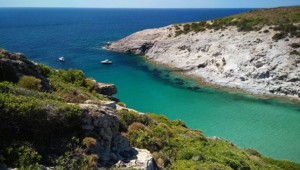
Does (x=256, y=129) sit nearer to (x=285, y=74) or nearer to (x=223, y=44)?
(x=285, y=74)

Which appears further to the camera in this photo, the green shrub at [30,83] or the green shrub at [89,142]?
the green shrub at [30,83]

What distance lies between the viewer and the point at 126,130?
57.4ft

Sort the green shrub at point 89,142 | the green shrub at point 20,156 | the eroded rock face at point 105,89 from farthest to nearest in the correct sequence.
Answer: the eroded rock face at point 105,89 → the green shrub at point 89,142 → the green shrub at point 20,156

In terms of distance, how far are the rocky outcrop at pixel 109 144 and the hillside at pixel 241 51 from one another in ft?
158

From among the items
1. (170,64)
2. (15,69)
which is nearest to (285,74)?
(170,64)

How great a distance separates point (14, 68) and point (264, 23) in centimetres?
6978

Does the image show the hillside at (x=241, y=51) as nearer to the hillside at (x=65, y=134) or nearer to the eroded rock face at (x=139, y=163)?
the hillside at (x=65, y=134)

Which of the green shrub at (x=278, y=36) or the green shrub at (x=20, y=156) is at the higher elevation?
the green shrub at (x=20, y=156)

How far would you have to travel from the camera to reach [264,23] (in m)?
74.8

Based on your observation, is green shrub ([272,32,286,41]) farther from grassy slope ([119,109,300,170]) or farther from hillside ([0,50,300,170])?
hillside ([0,50,300,170])

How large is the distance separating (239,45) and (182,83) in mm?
17916

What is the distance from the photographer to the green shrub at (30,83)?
52.4ft

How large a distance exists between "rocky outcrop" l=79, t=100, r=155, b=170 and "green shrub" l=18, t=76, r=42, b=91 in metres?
4.29

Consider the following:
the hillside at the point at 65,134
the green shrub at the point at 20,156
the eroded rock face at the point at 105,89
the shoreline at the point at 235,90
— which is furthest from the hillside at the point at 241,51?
the green shrub at the point at 20,156
